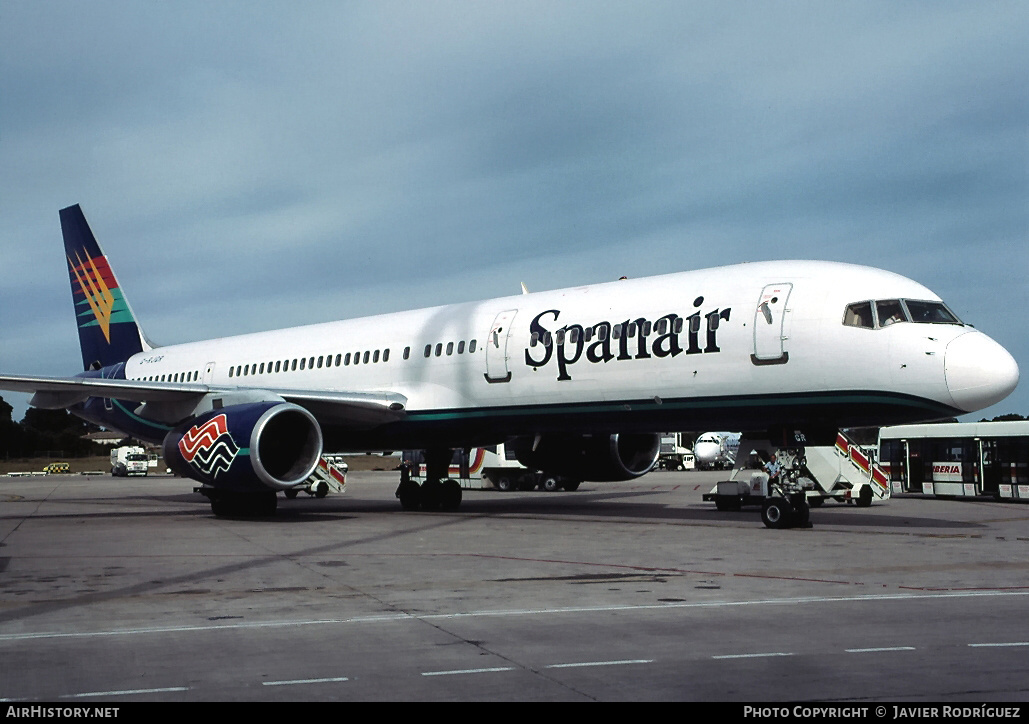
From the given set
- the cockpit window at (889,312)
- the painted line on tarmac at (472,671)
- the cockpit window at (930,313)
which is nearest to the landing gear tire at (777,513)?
the cockpit window at (889,312)

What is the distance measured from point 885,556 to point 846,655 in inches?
272

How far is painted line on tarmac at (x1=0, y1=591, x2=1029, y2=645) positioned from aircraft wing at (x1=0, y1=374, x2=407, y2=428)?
12.8 metres

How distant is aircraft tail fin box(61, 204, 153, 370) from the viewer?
31.5m

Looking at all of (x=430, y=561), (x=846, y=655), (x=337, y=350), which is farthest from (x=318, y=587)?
(x=337, y=350)

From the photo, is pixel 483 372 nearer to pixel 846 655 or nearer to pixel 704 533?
pixel 704 533

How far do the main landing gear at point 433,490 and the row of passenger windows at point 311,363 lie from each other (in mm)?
2675

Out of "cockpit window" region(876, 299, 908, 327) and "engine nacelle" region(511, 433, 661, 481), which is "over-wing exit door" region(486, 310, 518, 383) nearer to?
"engine nacelle" region(511, 433, 661, 481)

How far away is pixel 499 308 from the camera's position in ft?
71.6

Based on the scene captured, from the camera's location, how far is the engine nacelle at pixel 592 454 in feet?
76.9

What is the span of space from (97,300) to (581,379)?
1937 cm

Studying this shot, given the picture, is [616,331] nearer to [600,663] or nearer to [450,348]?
[450,348]

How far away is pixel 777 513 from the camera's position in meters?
17.3

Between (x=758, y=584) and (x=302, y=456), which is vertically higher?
(x=302, y=456)
